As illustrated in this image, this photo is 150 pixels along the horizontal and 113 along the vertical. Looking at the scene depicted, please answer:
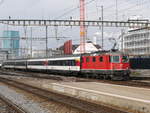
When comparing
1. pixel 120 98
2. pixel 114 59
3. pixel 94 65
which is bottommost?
pixel 120 98

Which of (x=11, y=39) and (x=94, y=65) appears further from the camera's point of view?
(x=11, y=39)

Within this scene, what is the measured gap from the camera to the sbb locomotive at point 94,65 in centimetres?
2806

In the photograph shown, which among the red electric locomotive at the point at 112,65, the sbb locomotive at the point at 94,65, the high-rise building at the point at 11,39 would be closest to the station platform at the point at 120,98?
the red electric locomotive at the point at 112,65

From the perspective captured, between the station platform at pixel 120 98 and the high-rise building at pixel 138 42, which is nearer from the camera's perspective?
the station platform at pixel 120 98

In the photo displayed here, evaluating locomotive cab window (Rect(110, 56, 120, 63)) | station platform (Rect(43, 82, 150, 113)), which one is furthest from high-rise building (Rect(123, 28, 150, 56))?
station platform (Rect(43, 82, 150, 113))

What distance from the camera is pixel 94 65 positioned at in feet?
99.6

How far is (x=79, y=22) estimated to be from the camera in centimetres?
3716

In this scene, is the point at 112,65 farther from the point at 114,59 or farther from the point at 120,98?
the point at 120,98

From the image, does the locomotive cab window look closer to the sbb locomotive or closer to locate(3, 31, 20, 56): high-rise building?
the sbb locomotive

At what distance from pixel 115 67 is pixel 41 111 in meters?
16.8

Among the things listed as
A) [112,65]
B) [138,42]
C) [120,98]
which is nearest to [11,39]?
[112,65]

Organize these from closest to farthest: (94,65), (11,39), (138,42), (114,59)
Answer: (114,59), (94,65), (11,39), (138,42)

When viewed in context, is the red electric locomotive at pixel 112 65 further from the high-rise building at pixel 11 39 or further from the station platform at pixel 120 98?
the high-rise building at pixel 11 39

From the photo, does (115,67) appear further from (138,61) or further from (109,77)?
(138,61)
